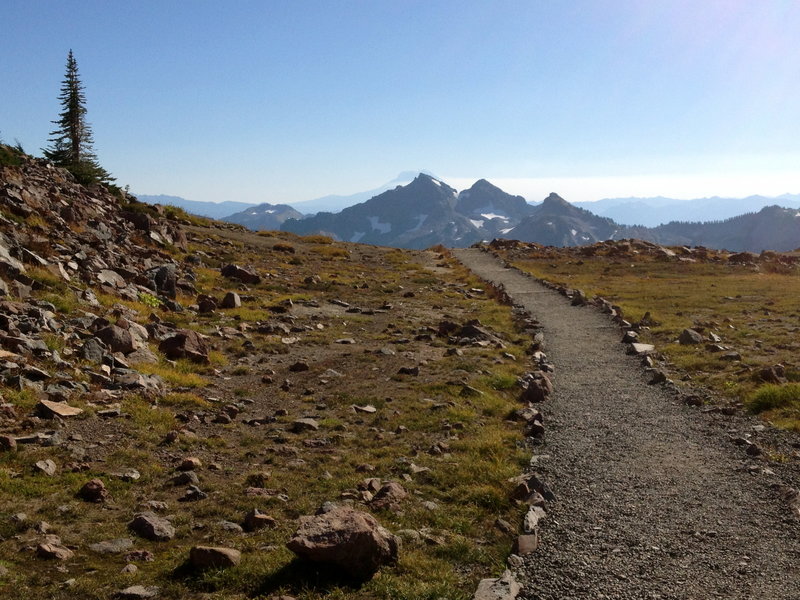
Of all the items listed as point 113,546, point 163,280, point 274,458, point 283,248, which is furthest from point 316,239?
point 113,546

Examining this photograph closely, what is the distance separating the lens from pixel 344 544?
746 centimetres

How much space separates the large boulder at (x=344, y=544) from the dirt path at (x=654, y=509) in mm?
2159

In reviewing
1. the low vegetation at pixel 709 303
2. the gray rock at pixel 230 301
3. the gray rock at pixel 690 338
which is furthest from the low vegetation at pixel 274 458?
the gray rock at pixel 690 338

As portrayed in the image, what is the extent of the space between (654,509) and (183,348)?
14.1 m

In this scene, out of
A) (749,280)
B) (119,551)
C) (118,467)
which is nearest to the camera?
(119,551)

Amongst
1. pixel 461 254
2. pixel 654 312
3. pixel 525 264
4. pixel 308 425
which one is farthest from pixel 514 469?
pixel 461 254

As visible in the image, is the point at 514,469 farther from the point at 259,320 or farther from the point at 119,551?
the point at 259,320

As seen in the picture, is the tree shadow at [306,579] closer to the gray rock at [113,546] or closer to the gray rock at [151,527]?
the gray rock at [151,527]

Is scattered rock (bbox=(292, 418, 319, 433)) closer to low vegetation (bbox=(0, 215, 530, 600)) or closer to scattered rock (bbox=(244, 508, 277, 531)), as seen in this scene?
low vegetation (bbox=(0, 215, 530, 600))

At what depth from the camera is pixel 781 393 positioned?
15594 mm

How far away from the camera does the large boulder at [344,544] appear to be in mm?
7410

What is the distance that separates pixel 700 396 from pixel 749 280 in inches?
1678

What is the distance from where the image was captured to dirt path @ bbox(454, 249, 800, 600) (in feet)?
25.7

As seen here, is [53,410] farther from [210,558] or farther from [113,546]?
[210,558]
